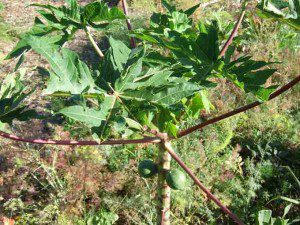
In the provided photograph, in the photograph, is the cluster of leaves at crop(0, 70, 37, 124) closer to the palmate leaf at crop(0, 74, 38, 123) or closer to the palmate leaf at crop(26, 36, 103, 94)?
the palmate leaf at crop(0, 74, 38, 123)

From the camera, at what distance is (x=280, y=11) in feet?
3.92

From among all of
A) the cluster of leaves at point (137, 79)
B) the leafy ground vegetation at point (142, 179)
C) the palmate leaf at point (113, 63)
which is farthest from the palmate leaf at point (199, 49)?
the leafy ground vegetation at point (142, 179)

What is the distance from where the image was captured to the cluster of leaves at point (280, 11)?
1.17 meters

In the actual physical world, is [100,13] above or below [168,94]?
above

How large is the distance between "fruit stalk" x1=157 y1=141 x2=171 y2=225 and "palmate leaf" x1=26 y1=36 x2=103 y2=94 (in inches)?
16.9

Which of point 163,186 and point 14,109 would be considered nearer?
point 14,109

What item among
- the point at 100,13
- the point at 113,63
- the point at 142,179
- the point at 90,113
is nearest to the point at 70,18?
the point at 100,13

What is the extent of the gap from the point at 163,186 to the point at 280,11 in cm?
85

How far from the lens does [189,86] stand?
1261 mm

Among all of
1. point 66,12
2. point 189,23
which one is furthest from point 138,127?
point 189,23

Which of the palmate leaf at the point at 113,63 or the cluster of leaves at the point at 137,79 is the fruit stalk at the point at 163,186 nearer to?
the cluster of leaves at the point at 137,79

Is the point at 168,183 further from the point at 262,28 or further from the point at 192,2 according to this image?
the point at 192,2

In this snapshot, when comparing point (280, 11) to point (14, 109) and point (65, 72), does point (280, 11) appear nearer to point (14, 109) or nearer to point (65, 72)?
point (65, 72)

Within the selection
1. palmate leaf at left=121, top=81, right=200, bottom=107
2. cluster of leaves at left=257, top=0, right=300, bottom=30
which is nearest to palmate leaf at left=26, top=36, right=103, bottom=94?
palmate leaf at left=121, top=81, right=200, bottom=107
